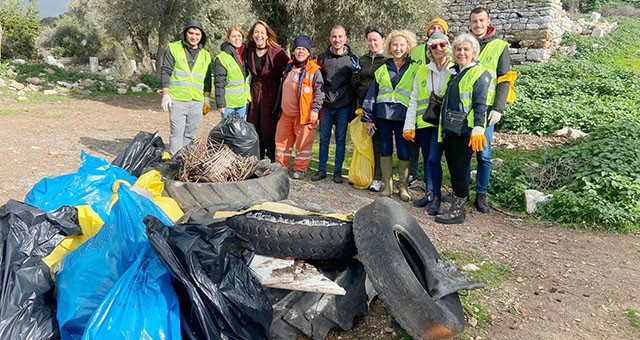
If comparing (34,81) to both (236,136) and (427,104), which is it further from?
(427,104)

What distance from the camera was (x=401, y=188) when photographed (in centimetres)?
543

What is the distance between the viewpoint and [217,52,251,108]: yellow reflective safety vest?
5.77 metres

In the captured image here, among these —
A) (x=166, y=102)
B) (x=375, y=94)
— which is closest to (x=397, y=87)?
(x=375, y=94)

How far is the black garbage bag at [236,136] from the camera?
5.00 meters

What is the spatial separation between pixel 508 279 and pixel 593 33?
14535mm

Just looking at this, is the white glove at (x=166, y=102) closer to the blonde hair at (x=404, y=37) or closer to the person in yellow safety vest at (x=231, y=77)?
the person in yellow safety vest at (x=231, y=77)

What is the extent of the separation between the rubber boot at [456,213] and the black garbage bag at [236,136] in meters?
1.99

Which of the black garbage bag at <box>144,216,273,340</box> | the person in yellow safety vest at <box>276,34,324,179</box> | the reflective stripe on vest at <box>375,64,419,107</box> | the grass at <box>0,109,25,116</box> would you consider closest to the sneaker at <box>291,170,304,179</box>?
the person in yellow safety vest at <box>276,34,324,179</box>

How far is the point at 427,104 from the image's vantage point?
4.82 metres

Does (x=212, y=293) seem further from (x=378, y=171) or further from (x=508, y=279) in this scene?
(x=378, y=171)

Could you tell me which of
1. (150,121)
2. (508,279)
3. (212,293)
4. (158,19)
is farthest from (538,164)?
(158,19)

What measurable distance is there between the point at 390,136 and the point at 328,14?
6.99m

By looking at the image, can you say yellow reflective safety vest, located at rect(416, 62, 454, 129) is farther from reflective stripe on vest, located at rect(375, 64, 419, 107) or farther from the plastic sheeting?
the plastic sheeting

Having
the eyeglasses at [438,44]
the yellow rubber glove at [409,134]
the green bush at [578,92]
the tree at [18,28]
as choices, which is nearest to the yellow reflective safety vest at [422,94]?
the yellow rubber glove at [409,134]
